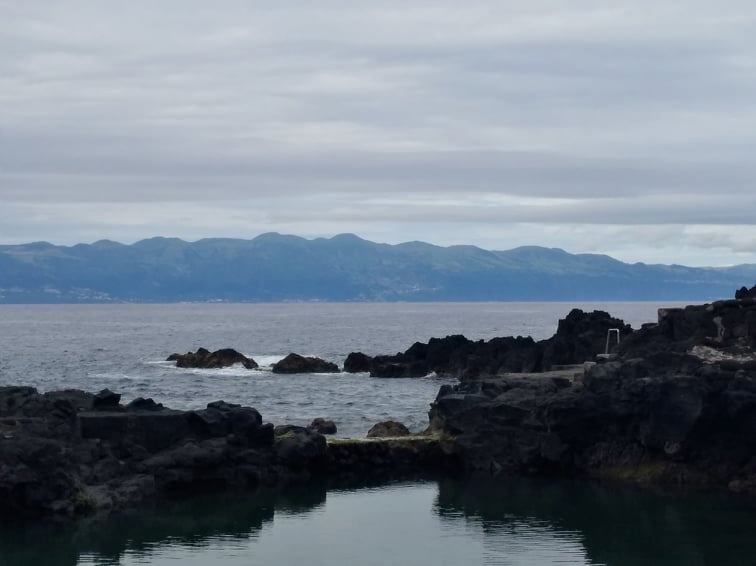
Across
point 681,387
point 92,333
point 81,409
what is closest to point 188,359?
point 81,409

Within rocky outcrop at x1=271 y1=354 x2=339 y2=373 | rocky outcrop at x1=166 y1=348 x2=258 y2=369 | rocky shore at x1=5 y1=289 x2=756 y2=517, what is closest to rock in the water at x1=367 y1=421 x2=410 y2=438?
rocky shore at x1=5 y1=289 x2=756 y2=517

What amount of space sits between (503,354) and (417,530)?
52.1 meters

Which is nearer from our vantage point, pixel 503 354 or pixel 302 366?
pixel 503 354

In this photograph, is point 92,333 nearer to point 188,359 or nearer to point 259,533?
point 188,359

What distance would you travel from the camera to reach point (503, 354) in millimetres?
87500

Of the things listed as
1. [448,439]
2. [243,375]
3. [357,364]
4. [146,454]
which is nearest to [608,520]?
[448,439]

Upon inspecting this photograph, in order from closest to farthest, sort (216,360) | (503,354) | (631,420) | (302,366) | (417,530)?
1. (417,530)
2. (631,420)
3. (503,354)
4. (302,366)
5. (216,360)

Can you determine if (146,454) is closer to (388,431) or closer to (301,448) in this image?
(301,448)

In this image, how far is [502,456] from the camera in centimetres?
4362

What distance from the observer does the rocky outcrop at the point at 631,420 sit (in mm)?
39438

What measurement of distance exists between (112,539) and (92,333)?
14879cm

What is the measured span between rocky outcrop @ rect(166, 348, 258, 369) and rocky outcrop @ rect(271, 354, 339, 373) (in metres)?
4.14

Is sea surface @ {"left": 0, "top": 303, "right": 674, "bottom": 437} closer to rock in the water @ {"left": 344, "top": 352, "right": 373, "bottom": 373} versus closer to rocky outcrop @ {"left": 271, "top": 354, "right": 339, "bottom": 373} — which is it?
rocky outcrop @ {"left": 271, "top": 354, "right": 339, "bottom": 373}

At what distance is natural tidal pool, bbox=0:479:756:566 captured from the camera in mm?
32531
